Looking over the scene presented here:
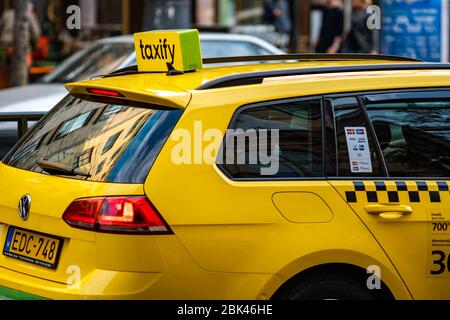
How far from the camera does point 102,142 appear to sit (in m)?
5.13

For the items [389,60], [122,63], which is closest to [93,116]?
[389,60]

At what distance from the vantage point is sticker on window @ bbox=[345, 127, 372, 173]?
208 inches

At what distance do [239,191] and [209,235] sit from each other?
23cm

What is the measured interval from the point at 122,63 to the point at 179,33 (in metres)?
5.99

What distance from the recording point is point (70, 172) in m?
5.17

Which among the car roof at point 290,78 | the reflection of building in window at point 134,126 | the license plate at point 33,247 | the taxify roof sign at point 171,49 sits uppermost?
the taxify roof sign at point 171,49

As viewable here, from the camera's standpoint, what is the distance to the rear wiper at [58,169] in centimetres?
513

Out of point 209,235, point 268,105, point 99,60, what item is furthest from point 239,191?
point 99,60

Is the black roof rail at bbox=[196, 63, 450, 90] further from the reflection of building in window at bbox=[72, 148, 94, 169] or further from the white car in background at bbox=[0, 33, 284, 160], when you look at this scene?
the white car in background at bbox=[0, 33, 284, 160]

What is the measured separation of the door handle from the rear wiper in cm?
123

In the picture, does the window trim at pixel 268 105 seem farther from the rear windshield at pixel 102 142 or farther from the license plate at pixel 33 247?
the license plate at pixel 33 247

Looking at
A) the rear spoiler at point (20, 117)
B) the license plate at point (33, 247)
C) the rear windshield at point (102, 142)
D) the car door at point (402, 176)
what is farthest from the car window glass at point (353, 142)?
the rear spoiler at point (20, 117)

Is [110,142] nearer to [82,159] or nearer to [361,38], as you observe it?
[82,159]
